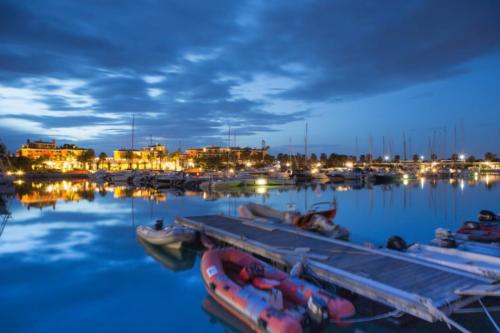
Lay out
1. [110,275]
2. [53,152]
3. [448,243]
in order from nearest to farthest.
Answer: [448,243], [110,275], [53,152]

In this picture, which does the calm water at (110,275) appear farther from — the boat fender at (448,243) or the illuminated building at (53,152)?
the illuminated building at (53,152)

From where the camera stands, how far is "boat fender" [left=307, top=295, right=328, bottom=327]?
642 centimetres

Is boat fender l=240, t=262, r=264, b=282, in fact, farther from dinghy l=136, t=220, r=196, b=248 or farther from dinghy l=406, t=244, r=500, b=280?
dinghy l=136, t=220, r=196, b=248

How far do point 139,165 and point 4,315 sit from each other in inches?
6440

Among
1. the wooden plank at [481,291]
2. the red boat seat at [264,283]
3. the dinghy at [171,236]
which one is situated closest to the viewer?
the wooden plank at [481,291]

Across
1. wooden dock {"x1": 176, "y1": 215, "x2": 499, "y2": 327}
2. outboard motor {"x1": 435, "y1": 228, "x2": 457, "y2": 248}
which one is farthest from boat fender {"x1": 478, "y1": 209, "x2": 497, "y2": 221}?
wooden dock {"x1": 176, "y1": 215, "x2": 499, "y2": 327}

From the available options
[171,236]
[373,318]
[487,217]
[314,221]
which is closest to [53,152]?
[171,236]

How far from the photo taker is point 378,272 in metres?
8.01

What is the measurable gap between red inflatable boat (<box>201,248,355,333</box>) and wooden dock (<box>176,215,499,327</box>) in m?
0.71

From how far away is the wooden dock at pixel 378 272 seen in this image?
6.44 m

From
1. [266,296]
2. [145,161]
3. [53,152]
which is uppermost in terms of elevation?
[53,152]

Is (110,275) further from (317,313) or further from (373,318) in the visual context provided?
(373,318)

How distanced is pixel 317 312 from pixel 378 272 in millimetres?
2289

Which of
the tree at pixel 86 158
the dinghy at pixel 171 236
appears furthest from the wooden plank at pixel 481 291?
the tree at pixel 86 158
